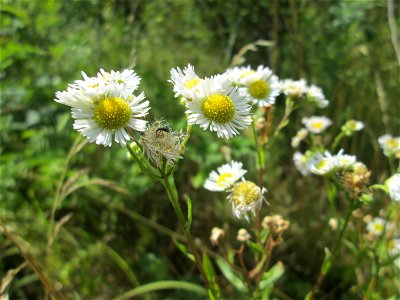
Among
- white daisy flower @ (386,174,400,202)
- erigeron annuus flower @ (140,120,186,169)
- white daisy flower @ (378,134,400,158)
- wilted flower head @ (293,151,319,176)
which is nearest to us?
erigeron annuus flower @ (140,120,186,169)

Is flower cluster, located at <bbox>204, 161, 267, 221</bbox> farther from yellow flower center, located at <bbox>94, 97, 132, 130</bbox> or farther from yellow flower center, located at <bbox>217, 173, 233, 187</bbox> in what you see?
yellow flower center, located at <bbox>94, 97, 132, 130</bbox>

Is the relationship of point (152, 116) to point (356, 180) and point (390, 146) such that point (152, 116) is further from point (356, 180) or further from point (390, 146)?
point (356, 180)

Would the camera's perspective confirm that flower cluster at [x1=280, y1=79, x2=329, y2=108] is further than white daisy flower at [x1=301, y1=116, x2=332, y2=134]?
No

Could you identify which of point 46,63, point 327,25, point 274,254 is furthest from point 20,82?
point 327,25

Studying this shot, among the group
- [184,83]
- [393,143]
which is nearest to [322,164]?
[393,143]

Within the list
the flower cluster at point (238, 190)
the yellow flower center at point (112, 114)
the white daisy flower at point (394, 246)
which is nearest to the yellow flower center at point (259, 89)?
the flower cluster at point (238, 190)

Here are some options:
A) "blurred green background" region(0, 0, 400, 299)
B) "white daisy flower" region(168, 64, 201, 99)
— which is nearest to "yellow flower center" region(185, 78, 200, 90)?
"white daisy flower" region(168, 64, 201, 99)

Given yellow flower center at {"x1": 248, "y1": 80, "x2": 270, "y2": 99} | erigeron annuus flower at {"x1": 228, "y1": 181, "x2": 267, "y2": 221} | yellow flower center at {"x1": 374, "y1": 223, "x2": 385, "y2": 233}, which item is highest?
yellow flower center at {"x1": 248, "y1": 80, "x2": 270, "y2": 99}

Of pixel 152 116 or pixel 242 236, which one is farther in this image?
pixel 152 116
